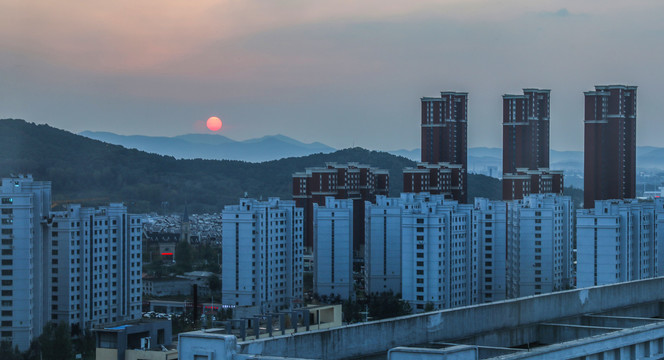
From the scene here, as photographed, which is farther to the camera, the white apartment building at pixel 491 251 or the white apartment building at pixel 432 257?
the white apartment building at pixel 491 251

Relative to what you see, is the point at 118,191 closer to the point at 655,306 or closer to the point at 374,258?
the point at 374,258

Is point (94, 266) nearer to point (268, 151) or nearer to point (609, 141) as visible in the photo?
point (609, 141)

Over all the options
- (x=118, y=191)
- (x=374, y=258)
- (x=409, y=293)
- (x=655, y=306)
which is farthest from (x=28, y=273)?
(x=118, y=191)

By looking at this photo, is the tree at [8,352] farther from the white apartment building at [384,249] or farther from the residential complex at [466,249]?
the white apartment building at [384,249]

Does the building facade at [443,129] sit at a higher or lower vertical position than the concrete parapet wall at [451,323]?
higher

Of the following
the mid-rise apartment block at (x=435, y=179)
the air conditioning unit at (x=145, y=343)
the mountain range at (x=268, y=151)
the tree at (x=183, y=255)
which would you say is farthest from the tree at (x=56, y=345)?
the mountain range at (x=268, y=151)

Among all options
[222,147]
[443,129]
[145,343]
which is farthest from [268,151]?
[145,343]
